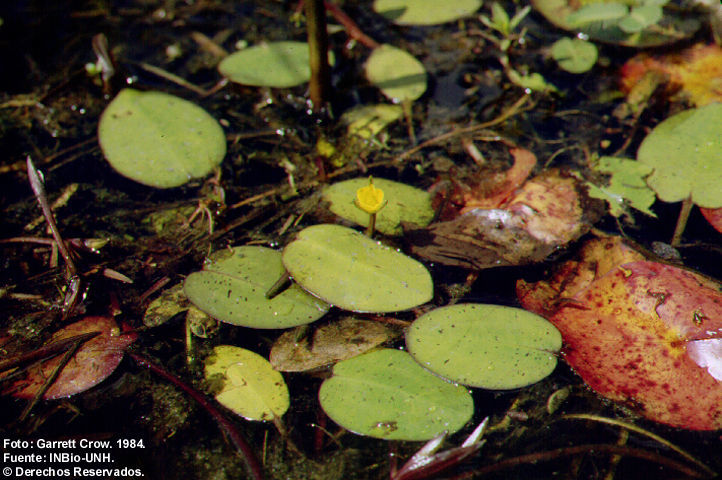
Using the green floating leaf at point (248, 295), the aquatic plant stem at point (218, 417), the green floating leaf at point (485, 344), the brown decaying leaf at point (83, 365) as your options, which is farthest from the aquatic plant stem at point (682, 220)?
the brown decaying leaf at point (83, 365)

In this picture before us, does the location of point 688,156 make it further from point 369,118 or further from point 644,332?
point 369,118

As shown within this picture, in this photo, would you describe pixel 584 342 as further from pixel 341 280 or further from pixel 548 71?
pixel 548 71

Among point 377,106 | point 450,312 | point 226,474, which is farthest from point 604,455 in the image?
point 377,106

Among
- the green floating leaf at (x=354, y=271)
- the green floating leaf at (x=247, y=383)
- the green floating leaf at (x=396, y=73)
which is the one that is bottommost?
the green floating leaf at (x=247, y=383)

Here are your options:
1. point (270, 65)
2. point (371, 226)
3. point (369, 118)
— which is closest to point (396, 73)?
point (369, 118)

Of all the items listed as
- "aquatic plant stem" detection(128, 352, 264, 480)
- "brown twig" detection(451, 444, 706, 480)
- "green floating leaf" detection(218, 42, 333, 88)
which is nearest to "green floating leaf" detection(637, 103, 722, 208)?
"brown twig" detection(451, 444, 706, 480)

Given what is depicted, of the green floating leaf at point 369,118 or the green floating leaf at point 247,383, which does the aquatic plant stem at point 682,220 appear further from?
the green floating leaf at point 247,383
